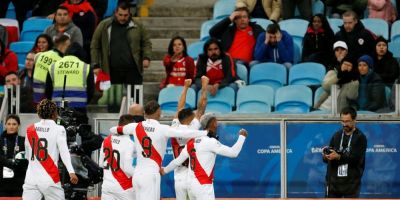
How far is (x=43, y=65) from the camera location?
26672mm

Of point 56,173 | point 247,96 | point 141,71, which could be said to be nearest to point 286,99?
point 247,96

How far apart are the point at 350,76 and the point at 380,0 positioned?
336 cm

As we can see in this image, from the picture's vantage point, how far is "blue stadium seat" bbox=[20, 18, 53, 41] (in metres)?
30.4

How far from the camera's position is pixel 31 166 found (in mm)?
23266

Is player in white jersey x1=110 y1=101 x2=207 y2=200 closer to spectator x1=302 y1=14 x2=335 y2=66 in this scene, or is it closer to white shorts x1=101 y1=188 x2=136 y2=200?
white shorts x1=101 y1=188 x2=136 y2=200

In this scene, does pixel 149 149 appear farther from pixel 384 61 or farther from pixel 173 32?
pixel 173 32

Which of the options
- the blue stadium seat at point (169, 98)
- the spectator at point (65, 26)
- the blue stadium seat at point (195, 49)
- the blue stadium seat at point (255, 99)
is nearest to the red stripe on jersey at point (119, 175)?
the blue stadium seat at point (169, 98)

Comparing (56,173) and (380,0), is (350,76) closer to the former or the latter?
(380,0)

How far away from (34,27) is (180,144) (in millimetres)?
6743

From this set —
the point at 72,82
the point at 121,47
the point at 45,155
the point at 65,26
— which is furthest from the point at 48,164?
the point at 65,26

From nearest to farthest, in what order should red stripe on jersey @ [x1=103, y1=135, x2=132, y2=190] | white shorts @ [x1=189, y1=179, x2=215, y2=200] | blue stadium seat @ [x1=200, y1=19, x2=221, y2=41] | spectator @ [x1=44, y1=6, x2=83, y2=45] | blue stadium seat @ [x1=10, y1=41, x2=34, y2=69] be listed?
white shorts @ [x1=189, y1=179, x2=215, y2=200]
red stripe on jersey @ [x1=103, y1=135, x2=132, y2=190]
spectator @ [x1=44, y1=6, x2=83, y2=45]
blue stadium seat @ [x1=200, y1=19, x2=221, y2=41]
blue stadium seat @ [x1=10, y1=41, x2=34, y2=69]

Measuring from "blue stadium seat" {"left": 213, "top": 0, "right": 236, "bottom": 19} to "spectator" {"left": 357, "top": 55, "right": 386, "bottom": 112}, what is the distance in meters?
4.00

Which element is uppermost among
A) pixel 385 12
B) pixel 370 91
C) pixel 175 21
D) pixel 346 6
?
pixel 346 6

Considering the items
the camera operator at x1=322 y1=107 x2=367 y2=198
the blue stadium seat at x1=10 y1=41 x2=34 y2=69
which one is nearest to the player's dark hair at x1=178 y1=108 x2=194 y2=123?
the camera operator at x1=322 y1=107 x2=367 y2=198
